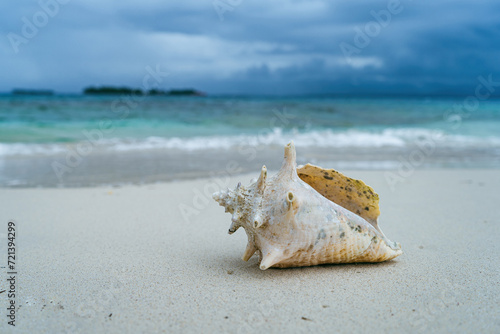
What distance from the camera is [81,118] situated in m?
19.4

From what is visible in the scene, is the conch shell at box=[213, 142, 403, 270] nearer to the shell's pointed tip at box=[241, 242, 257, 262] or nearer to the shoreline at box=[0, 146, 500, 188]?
the shell's pointed tip at box=[241, 242, 257, 262]

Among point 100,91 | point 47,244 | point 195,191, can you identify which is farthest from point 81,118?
point 100,91

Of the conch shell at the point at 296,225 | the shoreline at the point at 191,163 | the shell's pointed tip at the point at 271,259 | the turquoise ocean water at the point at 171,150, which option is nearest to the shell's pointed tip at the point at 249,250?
the conch shell at the point at 296,225

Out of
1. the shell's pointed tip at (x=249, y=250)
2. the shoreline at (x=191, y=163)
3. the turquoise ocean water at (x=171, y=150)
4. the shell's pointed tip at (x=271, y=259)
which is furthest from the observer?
the turquoise ocean water at (x=171, y=150)

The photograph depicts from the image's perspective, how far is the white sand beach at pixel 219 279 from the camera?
83.4 inches

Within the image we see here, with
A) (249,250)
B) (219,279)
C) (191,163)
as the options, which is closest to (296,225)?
(249,250)

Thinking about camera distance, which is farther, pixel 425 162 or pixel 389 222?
pixel 425 162

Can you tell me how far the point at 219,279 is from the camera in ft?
8.68

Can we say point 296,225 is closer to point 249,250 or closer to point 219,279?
point 249,250

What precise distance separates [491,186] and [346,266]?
13.6 feet

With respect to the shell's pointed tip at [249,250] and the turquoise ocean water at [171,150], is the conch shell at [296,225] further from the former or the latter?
the turquoise ocean water at [171,150]

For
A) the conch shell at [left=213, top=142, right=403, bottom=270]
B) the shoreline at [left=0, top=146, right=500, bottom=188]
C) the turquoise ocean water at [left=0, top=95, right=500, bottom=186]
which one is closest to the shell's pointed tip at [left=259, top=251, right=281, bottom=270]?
the conch shell at [left=213, top=142, right=403, bottom=270]

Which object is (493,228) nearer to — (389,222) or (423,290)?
(389,222)

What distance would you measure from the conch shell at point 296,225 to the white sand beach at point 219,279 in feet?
0.41
